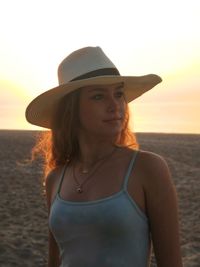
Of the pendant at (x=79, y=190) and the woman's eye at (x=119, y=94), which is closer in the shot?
the pendant at (x=79, y=190)

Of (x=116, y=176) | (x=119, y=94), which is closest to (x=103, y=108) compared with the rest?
(x=119, y=94)

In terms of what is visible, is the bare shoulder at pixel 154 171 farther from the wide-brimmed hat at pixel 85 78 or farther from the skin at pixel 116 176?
the wide-brimmed hat at pixel 85 78

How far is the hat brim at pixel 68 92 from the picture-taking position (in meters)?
2.82

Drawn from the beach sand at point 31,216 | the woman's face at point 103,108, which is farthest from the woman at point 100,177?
the beach sand at point 31,216

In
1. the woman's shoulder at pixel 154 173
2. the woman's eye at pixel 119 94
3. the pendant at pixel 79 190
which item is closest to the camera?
the woman's shoulder at pixel 154 173

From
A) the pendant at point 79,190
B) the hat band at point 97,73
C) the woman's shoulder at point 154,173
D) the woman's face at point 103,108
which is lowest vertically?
the pendant at point 79,190

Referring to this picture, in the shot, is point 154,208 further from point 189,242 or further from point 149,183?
point 189,242

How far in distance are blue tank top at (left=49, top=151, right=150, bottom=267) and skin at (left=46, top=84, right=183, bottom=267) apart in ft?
0.16

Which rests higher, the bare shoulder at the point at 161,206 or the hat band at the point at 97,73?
the hat band at the point at 97,73

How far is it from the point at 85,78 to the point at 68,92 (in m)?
0.14

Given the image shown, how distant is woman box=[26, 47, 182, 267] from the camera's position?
2500 millimetres

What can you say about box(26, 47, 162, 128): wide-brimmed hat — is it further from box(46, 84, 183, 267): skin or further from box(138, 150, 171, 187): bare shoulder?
box(138, 150, 171, 187): bare shoulder

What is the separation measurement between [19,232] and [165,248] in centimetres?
767

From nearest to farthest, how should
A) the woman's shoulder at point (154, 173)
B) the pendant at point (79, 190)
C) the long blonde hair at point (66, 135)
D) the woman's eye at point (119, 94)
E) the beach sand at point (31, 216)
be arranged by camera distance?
the woman's shoulder at point (154, 173) → the pendant at point (79, 190) → the woman's eye at point (119, 94) → the long blonde hair at point (66, 135) → the beach sand at point (31, 216)
